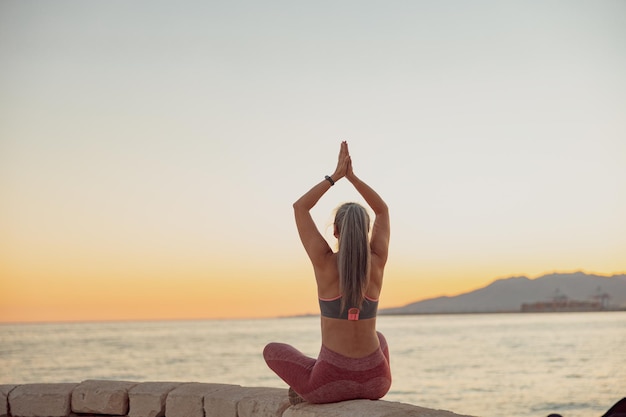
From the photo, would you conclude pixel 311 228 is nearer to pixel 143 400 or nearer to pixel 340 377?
pixel 340 377

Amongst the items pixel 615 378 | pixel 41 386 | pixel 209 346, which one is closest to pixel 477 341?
pixel 209 346

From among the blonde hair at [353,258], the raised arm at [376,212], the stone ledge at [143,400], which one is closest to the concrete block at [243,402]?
the stone ledge at [143,400]

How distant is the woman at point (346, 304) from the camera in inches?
146

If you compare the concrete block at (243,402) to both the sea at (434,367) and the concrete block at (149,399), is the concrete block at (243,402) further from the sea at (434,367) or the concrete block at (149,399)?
the sea at (434,367)

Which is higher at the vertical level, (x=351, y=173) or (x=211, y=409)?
(x=351, y=173)

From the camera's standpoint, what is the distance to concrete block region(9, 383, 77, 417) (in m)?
5.62

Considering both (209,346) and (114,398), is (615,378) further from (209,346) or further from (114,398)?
(114,398)

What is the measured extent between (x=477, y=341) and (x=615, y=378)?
1913 cm

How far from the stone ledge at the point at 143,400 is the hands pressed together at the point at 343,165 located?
1179 mm

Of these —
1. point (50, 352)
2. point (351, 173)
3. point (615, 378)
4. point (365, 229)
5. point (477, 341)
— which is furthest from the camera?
point (477, 341)

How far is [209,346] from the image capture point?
42281 millimetres

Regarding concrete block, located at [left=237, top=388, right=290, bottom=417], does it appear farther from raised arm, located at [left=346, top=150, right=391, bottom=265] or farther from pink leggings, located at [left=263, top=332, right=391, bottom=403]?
raised arm, located at [left=346, top=150, right=391, bottom=265]

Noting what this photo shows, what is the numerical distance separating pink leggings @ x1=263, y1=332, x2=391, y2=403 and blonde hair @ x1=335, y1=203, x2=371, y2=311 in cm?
29

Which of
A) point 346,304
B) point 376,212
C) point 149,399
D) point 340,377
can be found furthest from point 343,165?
point 149,399
